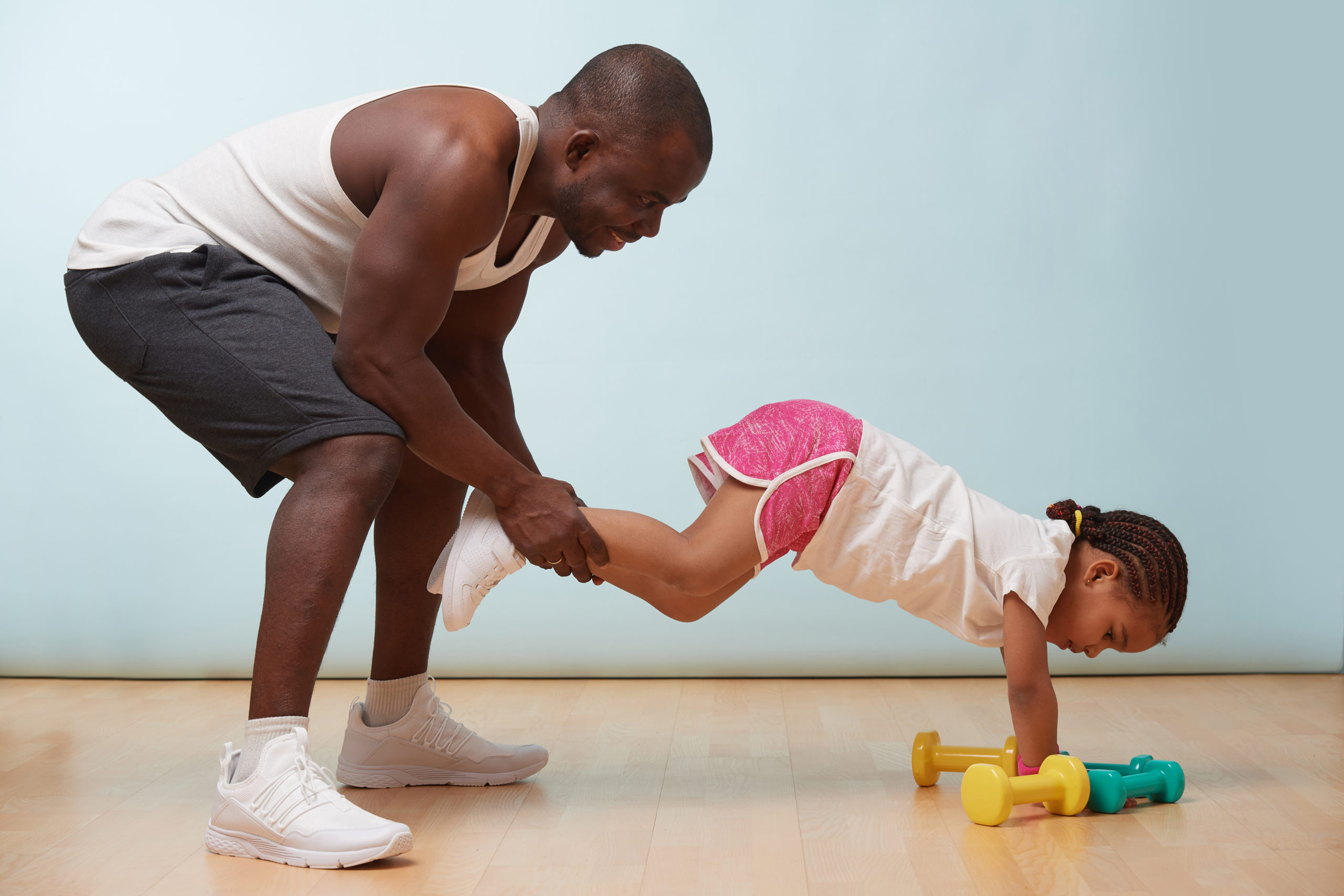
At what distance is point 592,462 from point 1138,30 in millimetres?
1381

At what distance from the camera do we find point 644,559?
1410 millimetres

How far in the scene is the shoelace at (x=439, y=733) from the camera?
59.5 inches

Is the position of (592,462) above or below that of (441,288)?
below

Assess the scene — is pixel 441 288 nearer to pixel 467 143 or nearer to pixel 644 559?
pixel 467 143

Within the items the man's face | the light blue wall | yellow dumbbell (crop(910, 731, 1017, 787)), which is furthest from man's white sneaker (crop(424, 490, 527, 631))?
the light blue wall

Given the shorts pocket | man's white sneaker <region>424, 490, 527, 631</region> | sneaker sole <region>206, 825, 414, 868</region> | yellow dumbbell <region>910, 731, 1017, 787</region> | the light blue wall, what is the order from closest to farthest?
sneaker sole <region>206, 825, 414, 868</region>
the shorts pocket
man's white sneaker <region>424, 490, 527, 631</region>
yellow dumbbell <region>910, 731, 1017, 787</region>
the light blue wall

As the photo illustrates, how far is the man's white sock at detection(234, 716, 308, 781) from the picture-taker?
117 cm

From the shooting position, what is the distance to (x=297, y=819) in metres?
1.15

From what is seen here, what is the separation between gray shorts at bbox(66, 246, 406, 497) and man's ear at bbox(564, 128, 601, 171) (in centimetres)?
34

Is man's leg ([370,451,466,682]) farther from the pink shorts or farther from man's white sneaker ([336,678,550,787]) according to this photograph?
the pink shorts

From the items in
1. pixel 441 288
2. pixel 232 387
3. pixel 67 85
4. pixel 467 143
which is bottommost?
pixel 232 387

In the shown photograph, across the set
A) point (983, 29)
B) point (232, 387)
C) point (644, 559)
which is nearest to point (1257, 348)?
point (983, 29)

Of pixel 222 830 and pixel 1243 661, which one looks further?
pixel 1243 661

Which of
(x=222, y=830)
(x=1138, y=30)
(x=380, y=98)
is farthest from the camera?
(x=1138, y=30)
